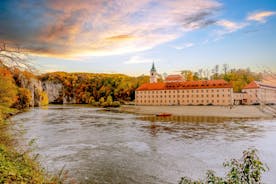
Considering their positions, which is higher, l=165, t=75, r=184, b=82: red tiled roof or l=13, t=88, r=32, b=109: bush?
l=165, t=75, r=184, b=82: red tiled roof

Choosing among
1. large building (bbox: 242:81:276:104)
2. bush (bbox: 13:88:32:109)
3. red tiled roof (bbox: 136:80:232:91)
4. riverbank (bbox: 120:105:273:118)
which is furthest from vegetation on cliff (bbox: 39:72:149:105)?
large building (bbox: 242:81:276:104)

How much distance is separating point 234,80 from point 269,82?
110 m

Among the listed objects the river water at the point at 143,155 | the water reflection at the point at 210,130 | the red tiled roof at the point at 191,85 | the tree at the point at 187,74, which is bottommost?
the water reflection at the point at 210,130

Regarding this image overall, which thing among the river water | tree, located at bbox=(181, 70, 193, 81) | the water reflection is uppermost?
tree, located at bbox=(181, 70, 193, 81)

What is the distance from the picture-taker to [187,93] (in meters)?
91.3

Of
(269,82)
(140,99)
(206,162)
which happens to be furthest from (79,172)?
(140,99)

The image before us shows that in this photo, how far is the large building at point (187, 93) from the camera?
8502 centimetres

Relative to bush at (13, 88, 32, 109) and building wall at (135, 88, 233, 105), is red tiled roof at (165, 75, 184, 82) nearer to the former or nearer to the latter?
building wall at (135, 88, 233, 105)

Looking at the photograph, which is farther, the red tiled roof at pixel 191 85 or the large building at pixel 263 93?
the red tiled roof at pixel 191 85

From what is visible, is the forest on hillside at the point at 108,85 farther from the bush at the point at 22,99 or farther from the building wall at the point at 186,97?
the bush at the point at 22,99

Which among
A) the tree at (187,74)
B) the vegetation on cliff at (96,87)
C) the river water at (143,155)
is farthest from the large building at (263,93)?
the tree at (187,74)


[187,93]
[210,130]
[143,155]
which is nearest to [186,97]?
[187,93]

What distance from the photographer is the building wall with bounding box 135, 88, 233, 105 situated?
84.5 m

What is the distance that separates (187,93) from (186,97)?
1.57 meters
